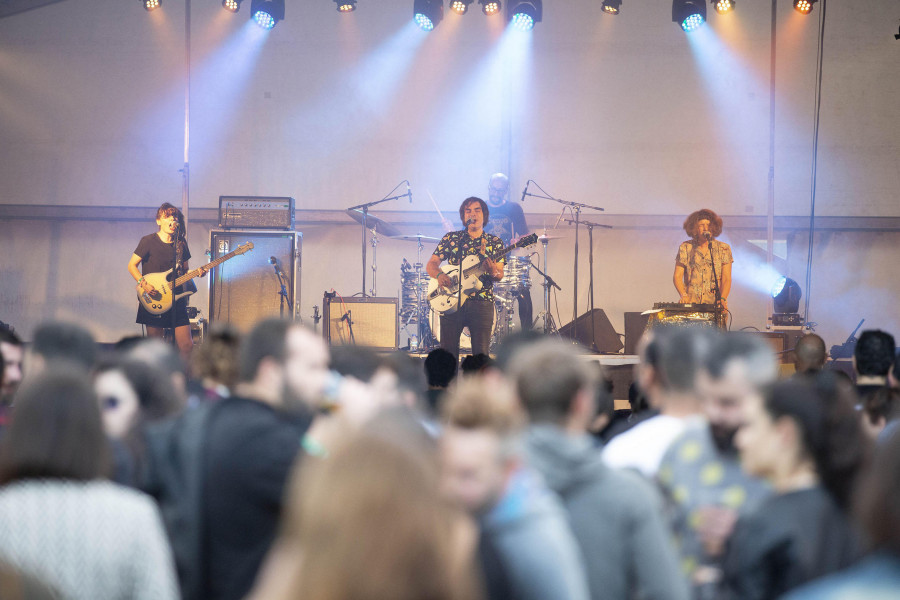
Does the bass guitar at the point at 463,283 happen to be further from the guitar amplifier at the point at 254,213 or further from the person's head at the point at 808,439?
the person's head at the point at 808,439

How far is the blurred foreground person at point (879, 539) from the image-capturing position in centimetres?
124

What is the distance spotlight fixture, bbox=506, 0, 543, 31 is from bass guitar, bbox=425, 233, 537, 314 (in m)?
3.43

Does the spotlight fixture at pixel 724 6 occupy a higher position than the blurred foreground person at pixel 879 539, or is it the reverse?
the spotlight fixture at pixel 724 6

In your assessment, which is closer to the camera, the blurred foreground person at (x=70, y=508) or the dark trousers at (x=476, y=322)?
the blurred foreground person at (x=70, y=508)

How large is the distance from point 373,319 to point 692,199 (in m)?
5.23

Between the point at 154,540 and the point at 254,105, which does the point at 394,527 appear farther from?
the point at 254,105

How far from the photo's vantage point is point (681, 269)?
28.9 ft

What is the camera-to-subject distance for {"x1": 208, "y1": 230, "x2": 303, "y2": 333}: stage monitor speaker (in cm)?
965

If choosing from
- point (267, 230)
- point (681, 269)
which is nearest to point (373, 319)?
point (267, 230)

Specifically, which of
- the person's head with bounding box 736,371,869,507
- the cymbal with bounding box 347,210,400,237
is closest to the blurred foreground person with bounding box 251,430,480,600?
the person's head with bounding box 736,371,869,507

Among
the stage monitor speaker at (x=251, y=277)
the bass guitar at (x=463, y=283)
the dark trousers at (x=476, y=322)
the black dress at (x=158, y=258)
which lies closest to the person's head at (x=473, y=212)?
the bass guitar at (x=463, y=283)

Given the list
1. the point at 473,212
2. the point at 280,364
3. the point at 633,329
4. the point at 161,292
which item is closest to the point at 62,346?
the point at 280,364

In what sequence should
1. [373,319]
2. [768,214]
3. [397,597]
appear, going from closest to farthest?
[397,597] → [373,319] → [768,214]

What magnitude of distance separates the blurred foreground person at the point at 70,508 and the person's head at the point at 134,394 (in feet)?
3.14
